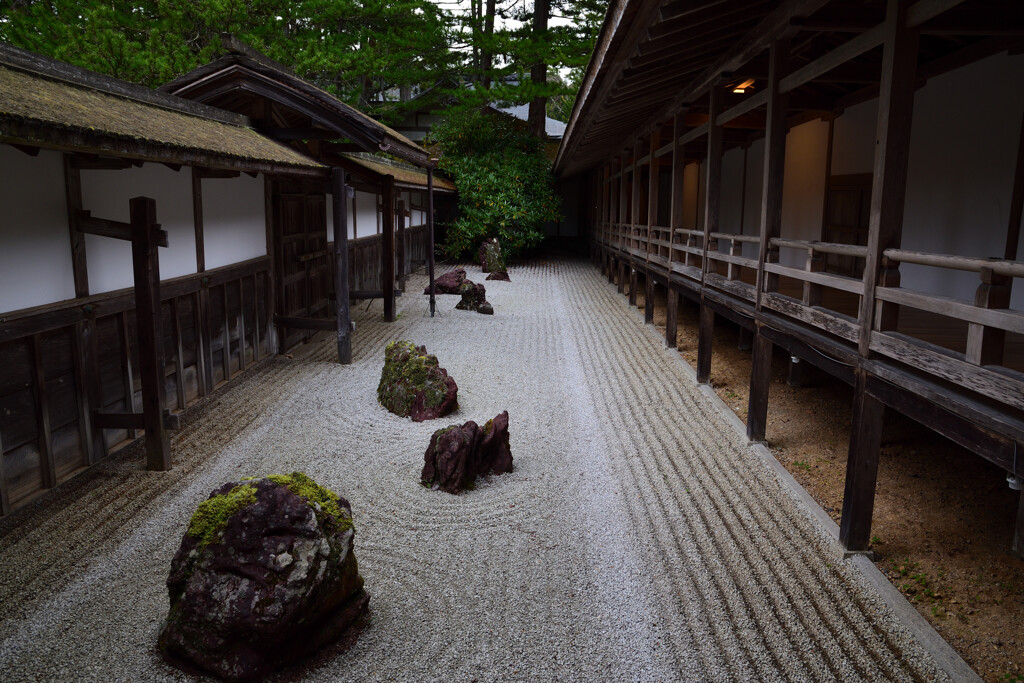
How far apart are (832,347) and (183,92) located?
7959mm

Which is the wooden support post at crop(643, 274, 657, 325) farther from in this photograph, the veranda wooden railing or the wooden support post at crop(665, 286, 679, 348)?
the veranda wooden railing

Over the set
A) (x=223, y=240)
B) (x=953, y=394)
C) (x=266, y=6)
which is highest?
(x=266, y=6)

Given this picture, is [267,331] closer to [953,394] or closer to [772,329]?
[772,329]

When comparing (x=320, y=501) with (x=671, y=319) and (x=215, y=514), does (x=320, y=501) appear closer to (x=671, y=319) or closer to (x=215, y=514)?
(x=215, y=514)

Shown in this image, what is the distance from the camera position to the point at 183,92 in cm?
859

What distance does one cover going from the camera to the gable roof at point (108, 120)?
12.5ft

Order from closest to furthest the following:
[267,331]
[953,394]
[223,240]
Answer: [953,394]
[223,240]
[267,331]

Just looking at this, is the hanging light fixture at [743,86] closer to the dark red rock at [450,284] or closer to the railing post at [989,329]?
the dark red rock at [450,284]

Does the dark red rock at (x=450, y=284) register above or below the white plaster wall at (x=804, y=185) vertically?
below

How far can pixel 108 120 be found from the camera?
4.63 meters

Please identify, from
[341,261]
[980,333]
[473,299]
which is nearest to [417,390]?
[341,261]

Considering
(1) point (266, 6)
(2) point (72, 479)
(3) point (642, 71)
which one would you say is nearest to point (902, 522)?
(3) point (642, 71)

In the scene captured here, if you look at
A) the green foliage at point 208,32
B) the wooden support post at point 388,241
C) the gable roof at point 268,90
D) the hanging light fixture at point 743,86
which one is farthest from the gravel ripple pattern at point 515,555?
the green foliage at point 208,32

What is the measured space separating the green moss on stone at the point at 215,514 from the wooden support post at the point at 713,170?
6.77 meters
